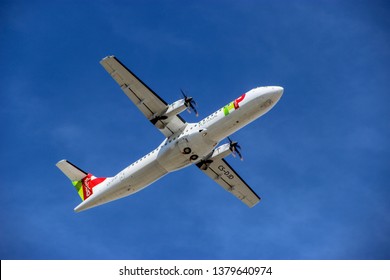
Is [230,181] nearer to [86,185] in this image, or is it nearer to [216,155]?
[216,155]

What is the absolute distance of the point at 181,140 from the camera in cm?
3797

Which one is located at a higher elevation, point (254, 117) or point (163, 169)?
point (254, 117)

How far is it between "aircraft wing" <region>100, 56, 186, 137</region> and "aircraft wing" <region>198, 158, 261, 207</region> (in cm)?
506

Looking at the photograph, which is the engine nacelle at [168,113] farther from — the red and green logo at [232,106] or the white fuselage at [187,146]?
the red and green logo at [232,106]

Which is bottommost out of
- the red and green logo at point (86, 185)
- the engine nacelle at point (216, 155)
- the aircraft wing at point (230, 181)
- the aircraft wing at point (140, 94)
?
the red and green logo at point (86, 185)

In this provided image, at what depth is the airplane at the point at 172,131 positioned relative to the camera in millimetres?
36531

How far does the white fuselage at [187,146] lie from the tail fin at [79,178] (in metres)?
2.45

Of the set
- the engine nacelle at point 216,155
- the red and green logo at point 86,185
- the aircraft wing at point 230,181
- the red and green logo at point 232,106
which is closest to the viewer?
the red and green logo at point 232,106

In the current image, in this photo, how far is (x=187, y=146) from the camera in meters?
37.7

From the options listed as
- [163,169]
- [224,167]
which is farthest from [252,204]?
[163,169]

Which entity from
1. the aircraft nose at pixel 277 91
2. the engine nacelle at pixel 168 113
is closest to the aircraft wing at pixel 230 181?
the engine nacelle at pixel 168 113
